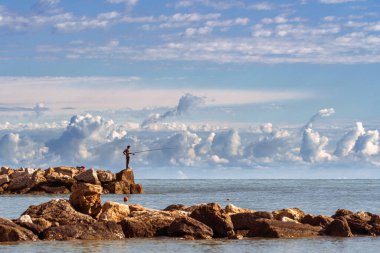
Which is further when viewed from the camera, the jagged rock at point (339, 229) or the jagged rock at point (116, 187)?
the jagged rock at point (116, 187)

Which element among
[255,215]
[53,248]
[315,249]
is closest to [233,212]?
[255,215]

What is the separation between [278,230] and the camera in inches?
1346

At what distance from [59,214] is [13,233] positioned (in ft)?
9.53

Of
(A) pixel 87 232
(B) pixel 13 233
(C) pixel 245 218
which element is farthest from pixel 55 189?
(B) pixel 13 233

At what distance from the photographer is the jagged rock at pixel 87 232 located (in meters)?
32.3

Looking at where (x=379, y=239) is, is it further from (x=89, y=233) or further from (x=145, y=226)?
(x=89, y=233)

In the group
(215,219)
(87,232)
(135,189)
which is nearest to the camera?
(87,232)

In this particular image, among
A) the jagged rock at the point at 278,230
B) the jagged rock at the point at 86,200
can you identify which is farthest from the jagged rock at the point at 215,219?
the jagged rock at the point at 86,200

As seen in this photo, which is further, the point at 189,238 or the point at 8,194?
the point at 8,194

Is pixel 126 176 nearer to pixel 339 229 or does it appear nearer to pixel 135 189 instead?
pixel 135 189

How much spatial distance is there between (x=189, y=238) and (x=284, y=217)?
17.2 ft

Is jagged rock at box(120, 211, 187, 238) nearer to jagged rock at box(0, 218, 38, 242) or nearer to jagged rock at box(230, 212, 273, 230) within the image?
jagged rock at box(230, 212, 273, 230)

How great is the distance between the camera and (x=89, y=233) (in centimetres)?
3272

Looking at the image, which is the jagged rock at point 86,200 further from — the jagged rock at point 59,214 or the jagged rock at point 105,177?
the jagged rock at point 105,177
